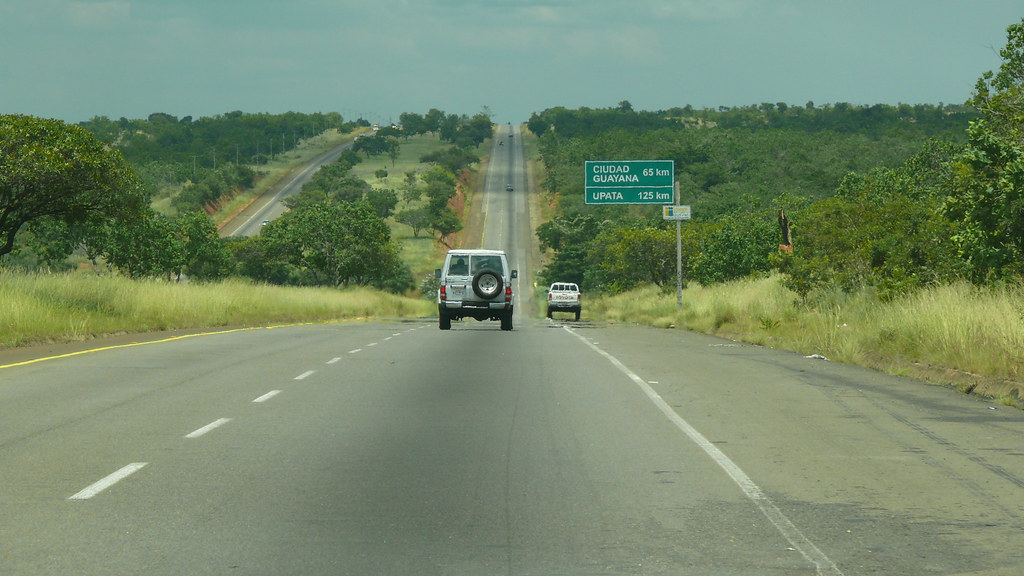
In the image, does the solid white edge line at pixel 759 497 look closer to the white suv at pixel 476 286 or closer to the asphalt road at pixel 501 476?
the asphalt road at pixel 501 476

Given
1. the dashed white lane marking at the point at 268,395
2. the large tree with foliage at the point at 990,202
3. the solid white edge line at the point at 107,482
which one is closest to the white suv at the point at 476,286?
the large tree with foliage at the point at 990,202

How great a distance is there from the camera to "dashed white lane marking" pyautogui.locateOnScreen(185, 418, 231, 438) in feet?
38.2

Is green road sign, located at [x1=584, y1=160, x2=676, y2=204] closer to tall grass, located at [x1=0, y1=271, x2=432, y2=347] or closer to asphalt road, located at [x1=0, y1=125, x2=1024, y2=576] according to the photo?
tall grass, located at [x1=0, y1=271, x2=432, y2=347]

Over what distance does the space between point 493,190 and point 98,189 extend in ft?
527

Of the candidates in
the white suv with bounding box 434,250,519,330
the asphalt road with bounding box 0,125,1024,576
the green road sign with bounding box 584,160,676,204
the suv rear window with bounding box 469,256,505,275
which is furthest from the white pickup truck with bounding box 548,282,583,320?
the asphalt road with bounding box 0,125,1024,576

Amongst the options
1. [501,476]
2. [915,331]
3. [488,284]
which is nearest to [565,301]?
[488,284]

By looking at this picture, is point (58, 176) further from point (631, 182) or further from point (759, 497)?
point (631, 182)

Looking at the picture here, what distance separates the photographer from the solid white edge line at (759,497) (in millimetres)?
6887

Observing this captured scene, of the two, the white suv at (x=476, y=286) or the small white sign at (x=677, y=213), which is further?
the small white sign at (x=677, y=213)

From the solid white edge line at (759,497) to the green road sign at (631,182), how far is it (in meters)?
37.8

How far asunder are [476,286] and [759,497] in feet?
88.1

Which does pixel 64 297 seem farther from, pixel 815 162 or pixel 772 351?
pixel 815 162

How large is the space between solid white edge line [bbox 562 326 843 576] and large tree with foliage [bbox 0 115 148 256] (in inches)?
795

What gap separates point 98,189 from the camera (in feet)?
104
